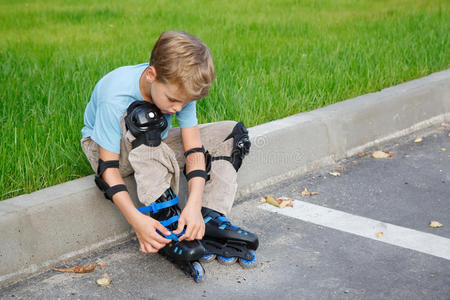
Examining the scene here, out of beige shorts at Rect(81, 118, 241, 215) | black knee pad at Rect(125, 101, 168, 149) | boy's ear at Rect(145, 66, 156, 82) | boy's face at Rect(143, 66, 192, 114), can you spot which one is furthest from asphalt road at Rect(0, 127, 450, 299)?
boy's ear at Rect(145, 66, 156, 82)

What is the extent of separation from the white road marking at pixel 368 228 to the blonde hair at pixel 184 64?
1179mm

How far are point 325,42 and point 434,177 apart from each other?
2.87 m

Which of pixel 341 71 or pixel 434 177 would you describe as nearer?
pixel 434 177

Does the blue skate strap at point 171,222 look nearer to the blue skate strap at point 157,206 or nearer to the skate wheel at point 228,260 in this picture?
the blue skate strap at point 157,206

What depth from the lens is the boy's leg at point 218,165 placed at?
10.6 feet

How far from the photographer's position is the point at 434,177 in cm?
422

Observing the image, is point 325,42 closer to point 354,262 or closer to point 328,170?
point 328,170

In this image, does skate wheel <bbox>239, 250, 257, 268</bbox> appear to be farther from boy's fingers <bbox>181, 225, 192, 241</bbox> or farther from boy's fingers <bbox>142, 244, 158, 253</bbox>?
boy's fingers <bbox>142, 244, 158, 253</bbox>

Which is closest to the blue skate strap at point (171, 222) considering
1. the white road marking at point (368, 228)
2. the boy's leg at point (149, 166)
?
the boy's leg at point (149, 166)

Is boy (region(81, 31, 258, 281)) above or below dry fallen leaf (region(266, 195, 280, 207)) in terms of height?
above

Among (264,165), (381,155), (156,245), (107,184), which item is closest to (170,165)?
(107,184)

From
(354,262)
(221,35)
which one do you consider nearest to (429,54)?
(221,35)

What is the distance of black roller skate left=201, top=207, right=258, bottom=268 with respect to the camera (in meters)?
3.03

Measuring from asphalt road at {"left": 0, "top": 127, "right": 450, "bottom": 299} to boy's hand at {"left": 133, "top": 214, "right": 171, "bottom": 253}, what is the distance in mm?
200
